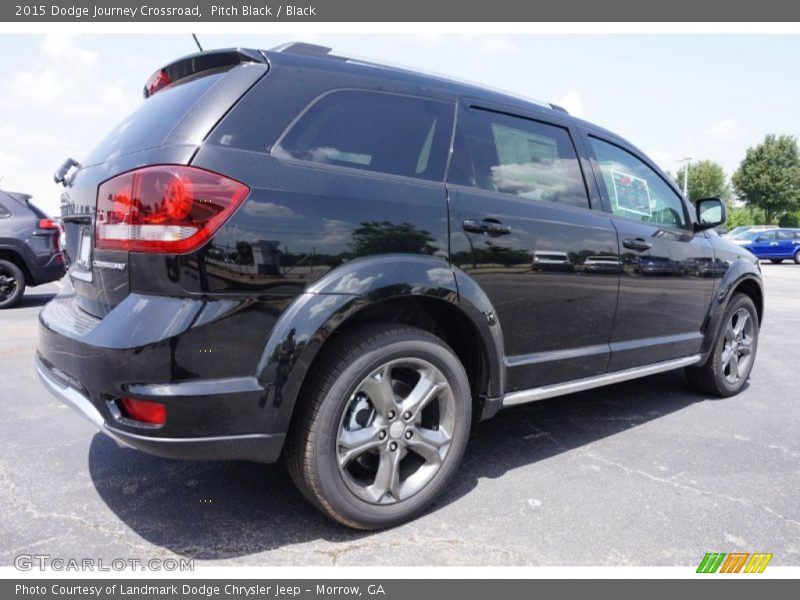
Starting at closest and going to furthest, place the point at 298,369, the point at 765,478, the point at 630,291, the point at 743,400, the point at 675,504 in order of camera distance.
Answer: the point at 298,369
the point at 675,504
the point at 765,478
the point at 630,291
the point at 743,400

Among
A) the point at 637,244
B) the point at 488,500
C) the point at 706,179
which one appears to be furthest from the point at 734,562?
the point at 706,179

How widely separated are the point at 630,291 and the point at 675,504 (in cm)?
120

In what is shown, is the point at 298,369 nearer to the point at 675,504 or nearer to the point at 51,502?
the point at 51,502

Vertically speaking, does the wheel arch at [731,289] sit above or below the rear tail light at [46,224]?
below

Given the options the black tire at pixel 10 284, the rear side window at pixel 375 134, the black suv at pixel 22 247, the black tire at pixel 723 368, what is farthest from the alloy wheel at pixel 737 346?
the black tire at pixel 10 284

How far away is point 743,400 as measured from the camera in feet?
14.3

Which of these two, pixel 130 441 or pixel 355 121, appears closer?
pixel 130 441

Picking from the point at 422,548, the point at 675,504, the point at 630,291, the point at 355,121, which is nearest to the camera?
the point at 422,548

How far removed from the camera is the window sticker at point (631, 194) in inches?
138

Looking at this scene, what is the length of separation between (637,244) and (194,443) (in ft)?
8.69

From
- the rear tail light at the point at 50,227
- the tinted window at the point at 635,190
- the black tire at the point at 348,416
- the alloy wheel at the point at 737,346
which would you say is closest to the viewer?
the black tire at the point at 348,416

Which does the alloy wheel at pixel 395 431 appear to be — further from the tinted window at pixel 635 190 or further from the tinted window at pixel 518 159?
the tinted window at pixel 635 190

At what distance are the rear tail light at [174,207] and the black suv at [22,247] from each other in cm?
712
